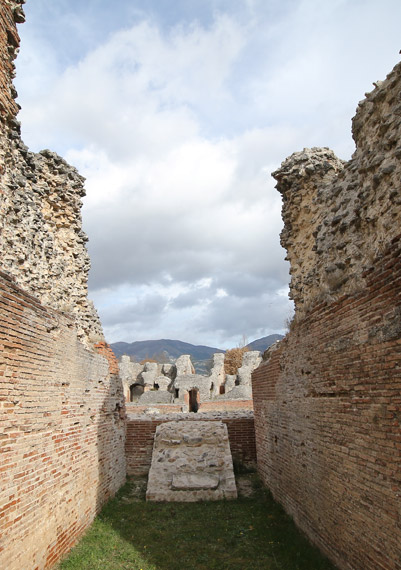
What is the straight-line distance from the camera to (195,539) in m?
6.30

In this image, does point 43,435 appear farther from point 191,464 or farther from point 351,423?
point 191,464

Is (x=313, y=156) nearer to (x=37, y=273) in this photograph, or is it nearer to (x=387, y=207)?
(x=387, y=207)

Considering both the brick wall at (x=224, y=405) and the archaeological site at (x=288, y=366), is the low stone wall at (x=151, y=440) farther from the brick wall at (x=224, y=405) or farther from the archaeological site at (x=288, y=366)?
the brick wall at (x=224, y=405)

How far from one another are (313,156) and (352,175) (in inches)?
75.8

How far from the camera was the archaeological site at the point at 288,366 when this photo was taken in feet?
12.7

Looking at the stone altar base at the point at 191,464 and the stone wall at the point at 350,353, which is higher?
the stone wall at the point at 350,353

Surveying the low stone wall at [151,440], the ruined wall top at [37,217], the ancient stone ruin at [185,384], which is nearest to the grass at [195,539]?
the low stone wall at [151,440]

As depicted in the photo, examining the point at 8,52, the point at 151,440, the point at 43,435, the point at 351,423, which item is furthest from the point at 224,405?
the point at 8,52

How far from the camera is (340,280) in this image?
496cm

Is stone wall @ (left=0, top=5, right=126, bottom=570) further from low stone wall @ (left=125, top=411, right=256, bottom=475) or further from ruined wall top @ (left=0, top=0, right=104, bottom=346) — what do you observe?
low stone wall @ (left=125, top=411, right=256, bottom=475)

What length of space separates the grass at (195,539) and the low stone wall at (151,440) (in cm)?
200

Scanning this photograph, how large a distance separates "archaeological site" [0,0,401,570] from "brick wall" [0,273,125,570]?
24 mm

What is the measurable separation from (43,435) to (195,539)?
3.19 m

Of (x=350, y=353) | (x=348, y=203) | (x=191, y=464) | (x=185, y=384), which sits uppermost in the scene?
(x=348, y=203)
